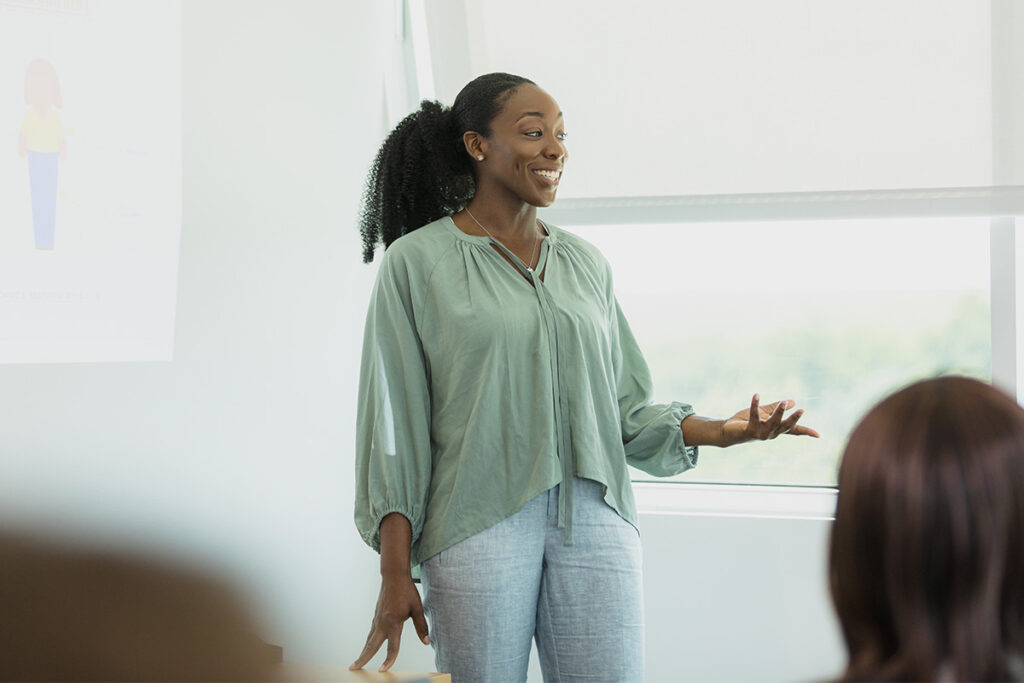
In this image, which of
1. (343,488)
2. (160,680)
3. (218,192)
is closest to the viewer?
(160,680)

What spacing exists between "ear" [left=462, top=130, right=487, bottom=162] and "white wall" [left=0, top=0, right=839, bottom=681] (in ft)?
1.37

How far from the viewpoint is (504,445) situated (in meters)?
1.62

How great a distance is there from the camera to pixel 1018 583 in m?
0.67

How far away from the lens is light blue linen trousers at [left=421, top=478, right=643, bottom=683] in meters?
1.54

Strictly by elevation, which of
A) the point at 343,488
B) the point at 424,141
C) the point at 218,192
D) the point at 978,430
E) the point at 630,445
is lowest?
the point at 343,488

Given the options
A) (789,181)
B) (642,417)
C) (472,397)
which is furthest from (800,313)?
(472,397)

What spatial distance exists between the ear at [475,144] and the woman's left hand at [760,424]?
0.69m

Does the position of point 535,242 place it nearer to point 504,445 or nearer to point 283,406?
point 504,445

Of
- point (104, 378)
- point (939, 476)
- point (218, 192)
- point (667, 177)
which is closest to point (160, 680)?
point (939, 476)

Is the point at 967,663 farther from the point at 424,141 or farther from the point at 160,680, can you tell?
the point at 424,141

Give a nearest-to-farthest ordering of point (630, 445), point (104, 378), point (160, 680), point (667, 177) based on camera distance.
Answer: point (160, 680)
point (104, 378)
point (630, 445)
point (667, 177)

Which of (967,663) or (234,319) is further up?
(234,319)

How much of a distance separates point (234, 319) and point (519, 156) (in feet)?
2.02

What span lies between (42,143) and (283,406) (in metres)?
0.88
